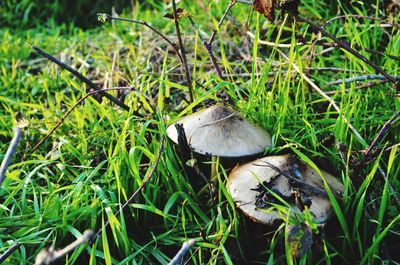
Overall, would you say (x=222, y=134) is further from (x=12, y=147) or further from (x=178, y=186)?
(x=12, y=147)

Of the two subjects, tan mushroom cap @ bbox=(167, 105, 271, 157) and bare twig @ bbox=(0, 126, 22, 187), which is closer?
bare twig @ bbox=(0, 126, 22, 187)

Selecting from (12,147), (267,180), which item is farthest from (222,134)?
(12,147)

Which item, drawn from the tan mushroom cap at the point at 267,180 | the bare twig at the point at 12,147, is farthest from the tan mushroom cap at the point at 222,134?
the bare twig at the point at 12,147

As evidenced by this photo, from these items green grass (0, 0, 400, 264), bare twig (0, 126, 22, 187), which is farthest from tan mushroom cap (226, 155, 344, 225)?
bare twig (0, 126, 22, 187)

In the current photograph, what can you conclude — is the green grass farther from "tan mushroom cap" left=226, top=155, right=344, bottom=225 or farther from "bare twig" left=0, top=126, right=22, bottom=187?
"bare twig" left=0, top=126, right=22, bottom=187

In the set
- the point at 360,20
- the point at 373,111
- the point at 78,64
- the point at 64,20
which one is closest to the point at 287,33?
the point at 360,20

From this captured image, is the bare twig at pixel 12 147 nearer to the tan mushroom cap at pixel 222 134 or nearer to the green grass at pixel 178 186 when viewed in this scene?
the green grass at pixel 178 186

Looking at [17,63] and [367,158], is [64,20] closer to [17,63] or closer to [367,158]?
[17,63]
